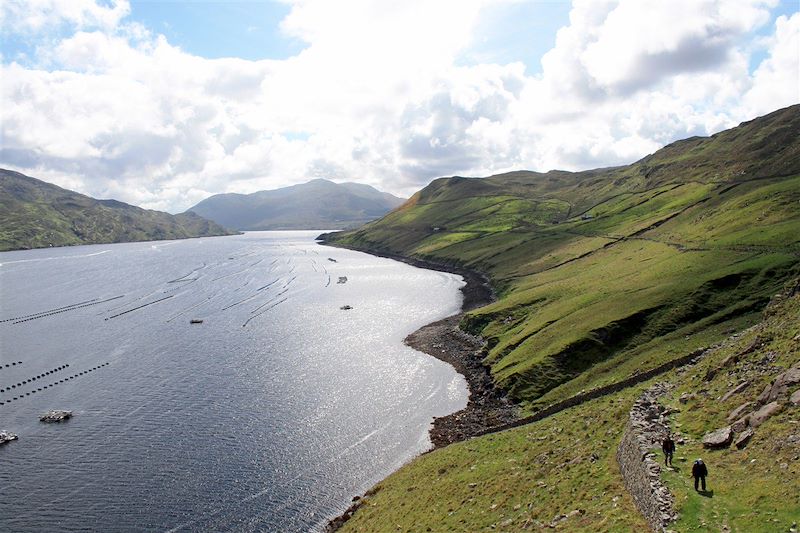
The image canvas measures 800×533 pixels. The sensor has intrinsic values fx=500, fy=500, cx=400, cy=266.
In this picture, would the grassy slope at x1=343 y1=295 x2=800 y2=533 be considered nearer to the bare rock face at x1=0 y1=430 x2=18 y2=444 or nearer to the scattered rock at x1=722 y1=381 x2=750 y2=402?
the scattered rock at x1=722 y1=381 x2=750 y2=402

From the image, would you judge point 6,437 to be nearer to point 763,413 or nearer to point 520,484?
point 520,484

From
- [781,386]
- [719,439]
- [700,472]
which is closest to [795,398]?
[781,386]

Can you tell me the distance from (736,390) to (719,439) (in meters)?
7.36

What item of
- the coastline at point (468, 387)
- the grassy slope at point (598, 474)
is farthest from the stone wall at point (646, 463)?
the coastline at point (468, 387)

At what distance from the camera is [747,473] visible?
29000 mm

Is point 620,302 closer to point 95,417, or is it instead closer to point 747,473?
point 747,473

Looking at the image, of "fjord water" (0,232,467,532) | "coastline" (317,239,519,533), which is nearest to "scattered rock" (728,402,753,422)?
"coastline" (317,239,519,533)

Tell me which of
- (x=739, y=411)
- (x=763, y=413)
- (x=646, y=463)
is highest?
(x=763, y=413)

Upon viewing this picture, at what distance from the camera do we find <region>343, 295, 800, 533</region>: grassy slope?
2717 cm

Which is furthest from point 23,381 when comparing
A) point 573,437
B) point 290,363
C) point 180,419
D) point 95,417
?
point 573,437

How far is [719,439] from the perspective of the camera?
33.2 metres

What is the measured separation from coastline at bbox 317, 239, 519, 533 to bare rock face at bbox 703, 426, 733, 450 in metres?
34.3

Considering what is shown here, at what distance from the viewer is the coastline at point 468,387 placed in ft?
219

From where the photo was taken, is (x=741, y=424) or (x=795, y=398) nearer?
(x=795, y=398)
